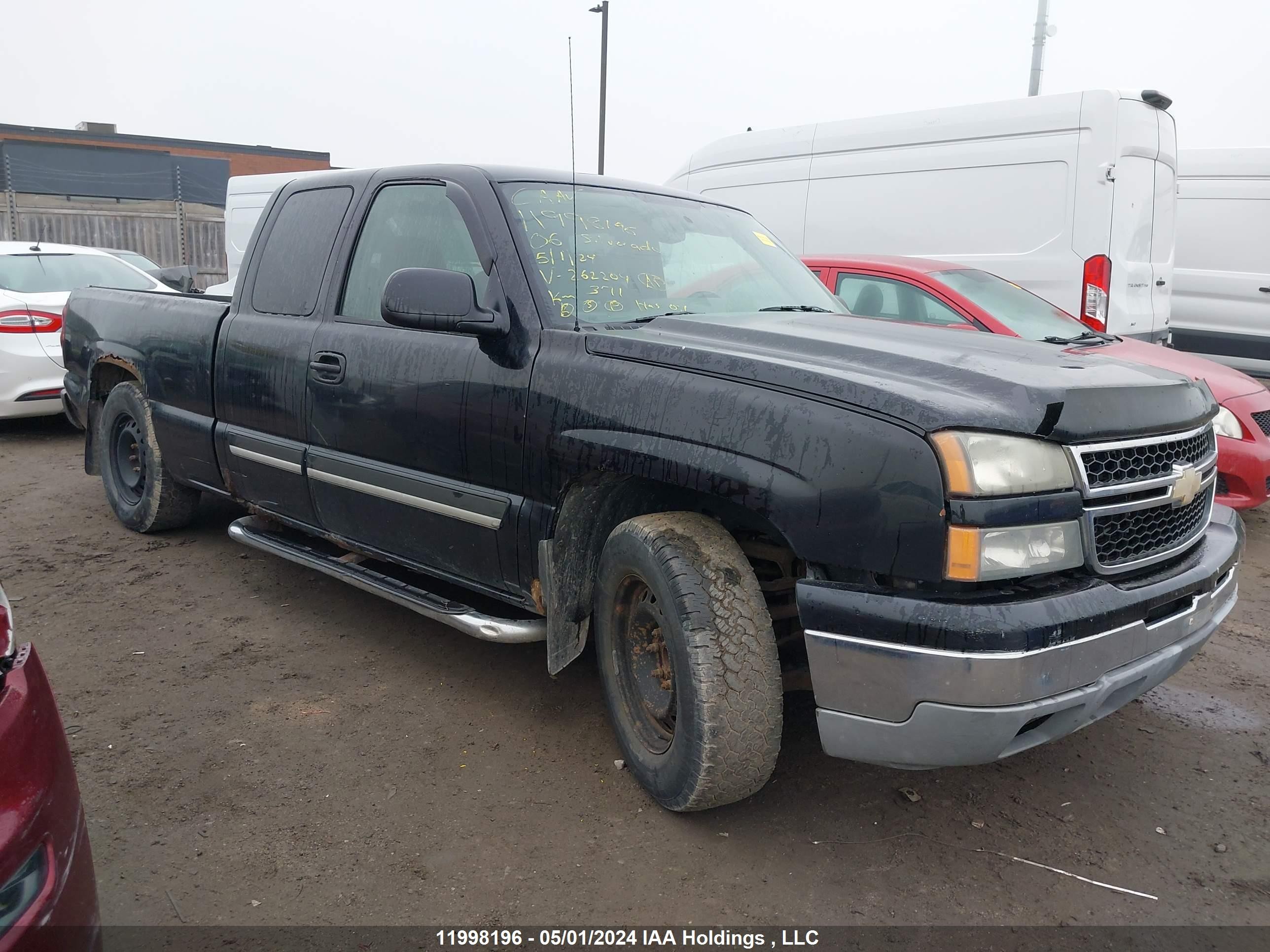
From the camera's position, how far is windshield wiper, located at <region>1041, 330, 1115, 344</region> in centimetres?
395

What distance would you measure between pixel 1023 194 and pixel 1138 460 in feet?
18.7

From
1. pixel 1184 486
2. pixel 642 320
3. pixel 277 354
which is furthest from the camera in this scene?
pixel 277 354

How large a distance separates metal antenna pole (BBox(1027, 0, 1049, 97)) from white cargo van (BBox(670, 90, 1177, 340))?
23.5ft

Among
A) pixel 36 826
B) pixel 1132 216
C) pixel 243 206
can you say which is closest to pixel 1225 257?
pixel 1132 216

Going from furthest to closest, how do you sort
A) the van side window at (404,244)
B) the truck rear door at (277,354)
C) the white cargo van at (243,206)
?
the white cargo van at (243,206) < the truck rear door at (277,354) < the van side window at (404,244)

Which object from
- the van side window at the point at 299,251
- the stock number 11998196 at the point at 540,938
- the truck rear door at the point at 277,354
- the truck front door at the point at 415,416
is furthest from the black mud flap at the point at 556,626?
the van side window at the point at 299,251

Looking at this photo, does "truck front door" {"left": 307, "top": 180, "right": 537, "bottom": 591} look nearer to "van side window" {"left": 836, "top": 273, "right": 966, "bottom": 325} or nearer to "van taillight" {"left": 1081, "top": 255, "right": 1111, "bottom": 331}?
"van side window" {"left": 836, "top": 273, "right": 966, "bottom": 325}

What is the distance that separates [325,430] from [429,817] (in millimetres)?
1573

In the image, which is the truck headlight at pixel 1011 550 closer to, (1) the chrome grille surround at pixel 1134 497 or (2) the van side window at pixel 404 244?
(1) the chrome grille surround at pixel 1134 497

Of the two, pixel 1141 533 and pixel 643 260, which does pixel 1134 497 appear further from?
pixel 643 260

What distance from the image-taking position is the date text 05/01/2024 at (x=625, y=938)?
2.25 meters

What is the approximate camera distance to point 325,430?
370 centimetres

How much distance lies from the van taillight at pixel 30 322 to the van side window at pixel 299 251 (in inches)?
172

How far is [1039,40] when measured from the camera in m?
14.3
